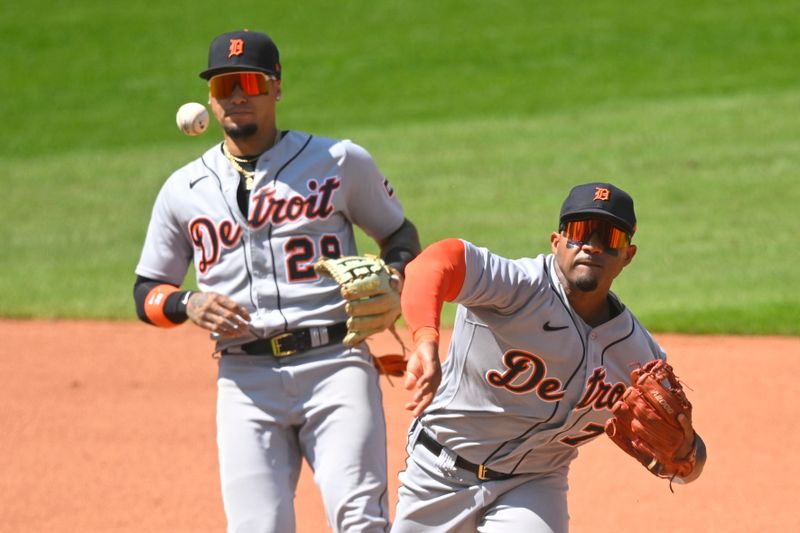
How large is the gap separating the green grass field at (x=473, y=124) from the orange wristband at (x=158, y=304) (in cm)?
607

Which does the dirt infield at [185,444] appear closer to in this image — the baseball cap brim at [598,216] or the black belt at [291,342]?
the black belt at [291,342]

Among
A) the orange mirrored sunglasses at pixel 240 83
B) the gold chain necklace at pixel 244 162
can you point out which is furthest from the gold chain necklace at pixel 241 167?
the orange mirrored sunglasses at pixel 240 83

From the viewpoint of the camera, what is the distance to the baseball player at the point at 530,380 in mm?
4230

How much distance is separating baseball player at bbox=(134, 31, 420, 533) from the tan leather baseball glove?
905mm

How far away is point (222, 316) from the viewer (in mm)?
4605

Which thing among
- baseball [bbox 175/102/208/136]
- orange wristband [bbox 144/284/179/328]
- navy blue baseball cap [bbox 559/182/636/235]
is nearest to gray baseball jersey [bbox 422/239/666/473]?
navy blue baseball cap [bbox 559/182/636/235]

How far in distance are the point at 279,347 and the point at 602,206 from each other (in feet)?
4.29

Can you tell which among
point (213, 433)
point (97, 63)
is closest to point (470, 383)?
point (213, 433)

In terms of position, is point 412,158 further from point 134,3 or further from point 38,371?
point 134,3

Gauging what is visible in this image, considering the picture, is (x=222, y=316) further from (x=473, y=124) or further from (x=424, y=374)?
(x=473, y=124)

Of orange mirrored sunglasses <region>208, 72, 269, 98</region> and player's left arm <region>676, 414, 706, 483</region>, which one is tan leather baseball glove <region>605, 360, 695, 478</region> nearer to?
player's left arm <region>676, 414, 706, 483</region>

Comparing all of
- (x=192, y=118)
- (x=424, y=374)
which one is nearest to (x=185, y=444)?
(x=192, y=118)

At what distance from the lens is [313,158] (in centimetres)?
496

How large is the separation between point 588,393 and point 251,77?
1725 mm
